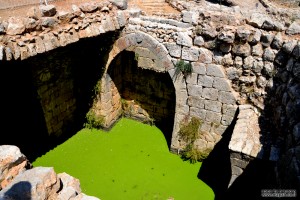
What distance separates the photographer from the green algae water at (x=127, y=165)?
20.9ft

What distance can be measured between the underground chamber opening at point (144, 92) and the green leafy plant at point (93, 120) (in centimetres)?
96

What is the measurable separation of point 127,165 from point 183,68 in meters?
2.75

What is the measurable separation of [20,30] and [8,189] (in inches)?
119

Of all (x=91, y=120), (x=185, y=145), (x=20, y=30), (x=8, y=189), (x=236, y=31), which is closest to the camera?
(x=8, y=189)

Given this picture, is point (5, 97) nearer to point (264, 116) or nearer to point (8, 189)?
point (8, 189)

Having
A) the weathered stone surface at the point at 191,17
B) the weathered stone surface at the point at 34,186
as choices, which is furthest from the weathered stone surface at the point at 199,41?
the weathered stone surface at the point at 34,186

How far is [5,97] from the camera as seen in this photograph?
253 inches

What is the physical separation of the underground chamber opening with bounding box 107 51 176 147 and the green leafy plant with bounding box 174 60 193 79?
45.9 inches

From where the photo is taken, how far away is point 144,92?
841 cm

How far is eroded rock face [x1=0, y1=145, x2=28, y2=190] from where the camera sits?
3151 millimetres

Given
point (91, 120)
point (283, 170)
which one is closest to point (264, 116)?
point (283, 170)

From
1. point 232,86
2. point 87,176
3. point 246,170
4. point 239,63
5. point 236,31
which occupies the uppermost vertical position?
point 236,31

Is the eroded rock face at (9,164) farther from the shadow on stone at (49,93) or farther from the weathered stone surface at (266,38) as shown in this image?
the weathered stone surface at (266,38)

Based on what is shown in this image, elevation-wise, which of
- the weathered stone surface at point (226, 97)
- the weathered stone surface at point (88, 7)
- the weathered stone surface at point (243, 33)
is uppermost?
the weathered stone surface at point (88, 7)
